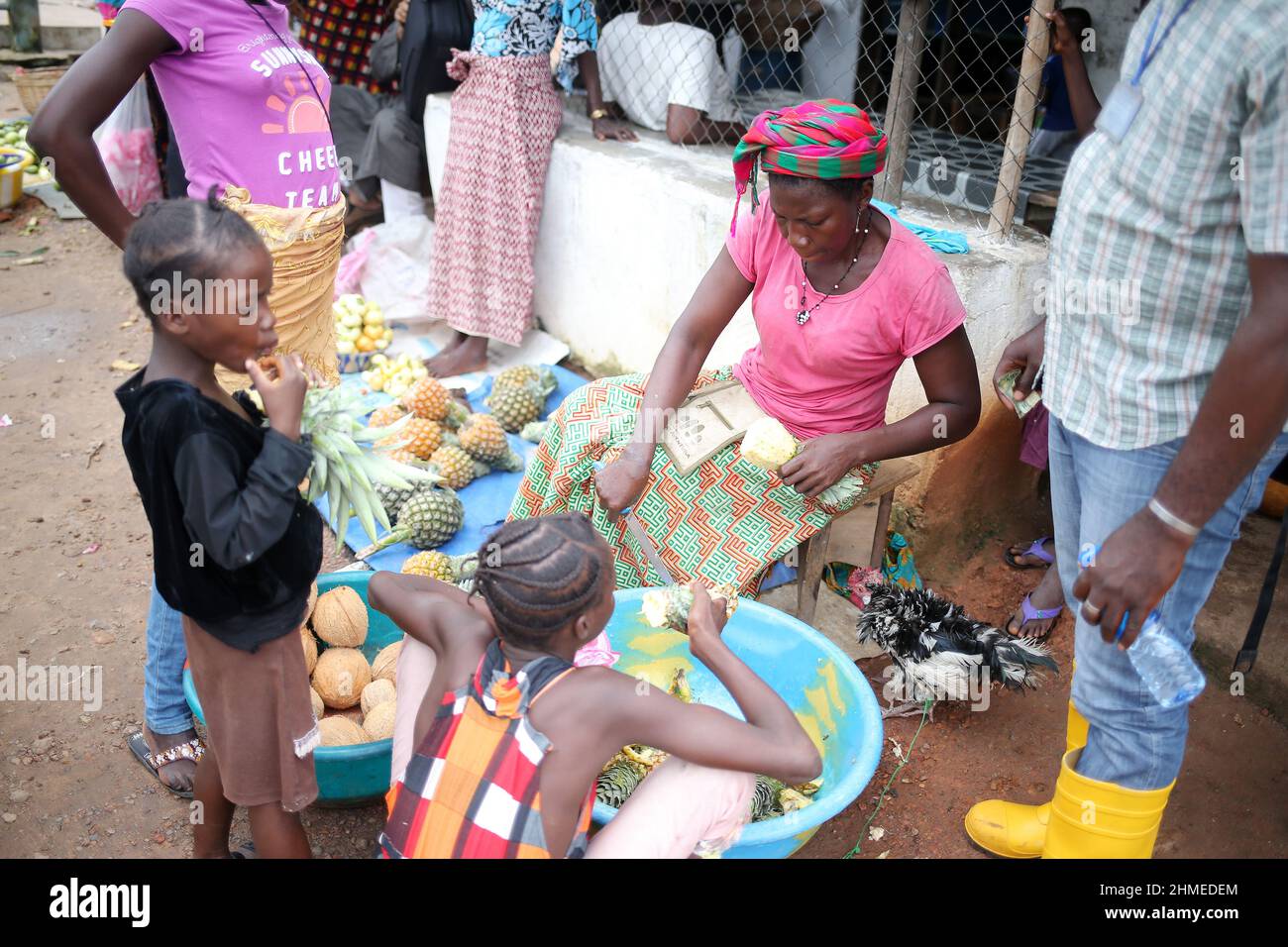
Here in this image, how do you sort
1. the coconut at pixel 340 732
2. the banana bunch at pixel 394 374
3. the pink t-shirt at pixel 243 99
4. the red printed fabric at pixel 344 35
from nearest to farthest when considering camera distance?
the pink t-shirt at pixel 243 99 < the coconut at pixel 340 732 < the banana bunch at pixel 394 374 < the red printed fabric at pixel 344 35

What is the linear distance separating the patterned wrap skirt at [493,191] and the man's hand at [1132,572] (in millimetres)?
3856

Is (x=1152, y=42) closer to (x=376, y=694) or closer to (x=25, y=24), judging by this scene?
(x=376, y=694)

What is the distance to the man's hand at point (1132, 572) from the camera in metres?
1.72

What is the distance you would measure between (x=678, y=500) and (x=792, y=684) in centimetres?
68

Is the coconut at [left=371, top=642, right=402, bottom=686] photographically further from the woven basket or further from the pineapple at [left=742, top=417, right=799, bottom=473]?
the woven basket

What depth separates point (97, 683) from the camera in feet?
10.5

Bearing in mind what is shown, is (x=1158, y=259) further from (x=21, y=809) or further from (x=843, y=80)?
(x=843, y=80)

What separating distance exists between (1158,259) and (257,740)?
195 cm

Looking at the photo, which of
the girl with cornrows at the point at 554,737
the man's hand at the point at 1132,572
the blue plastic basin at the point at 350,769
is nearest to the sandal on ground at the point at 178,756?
the blue plastic basin at the point at 350,769

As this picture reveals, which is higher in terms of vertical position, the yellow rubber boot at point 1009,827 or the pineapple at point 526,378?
the pineapple at point 526,378

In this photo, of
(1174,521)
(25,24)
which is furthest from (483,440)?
(25,24)

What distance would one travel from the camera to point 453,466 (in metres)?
4.27

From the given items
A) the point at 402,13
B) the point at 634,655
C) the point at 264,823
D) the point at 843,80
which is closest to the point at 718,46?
the point at 843,80

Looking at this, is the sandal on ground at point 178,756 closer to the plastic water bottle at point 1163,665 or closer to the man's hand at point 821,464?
the man's hand at point 821,464
